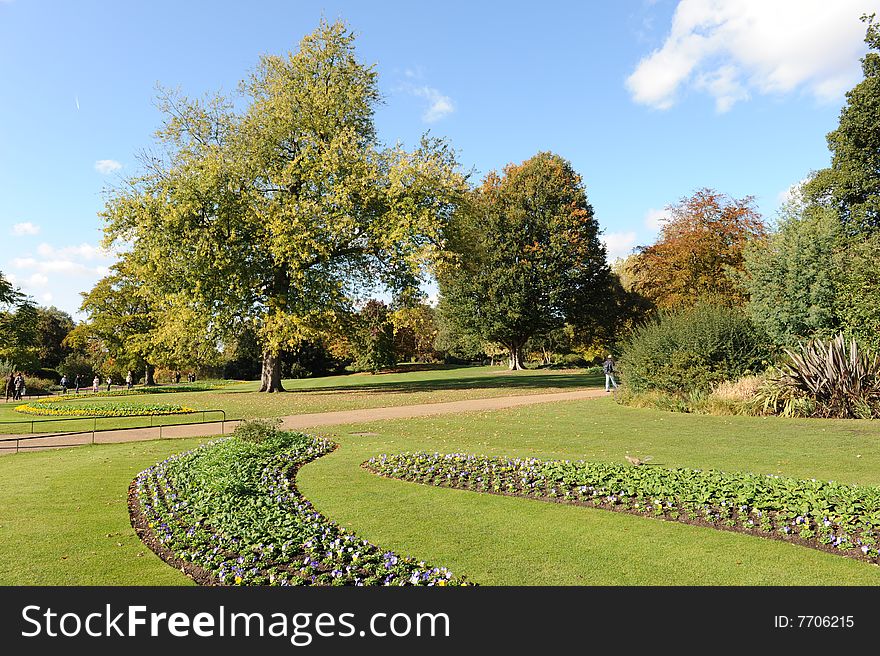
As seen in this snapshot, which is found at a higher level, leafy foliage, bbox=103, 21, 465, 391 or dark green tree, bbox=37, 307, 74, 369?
leafy foliage, bbox=103, 21, 465, 391

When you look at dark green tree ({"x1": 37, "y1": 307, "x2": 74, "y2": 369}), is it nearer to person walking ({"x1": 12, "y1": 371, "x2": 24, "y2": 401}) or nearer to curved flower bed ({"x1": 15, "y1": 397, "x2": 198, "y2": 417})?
person walking ({"x1": 12, "y1": 371, "x2": 24, "y2": 401})

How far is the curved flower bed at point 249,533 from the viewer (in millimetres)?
5051

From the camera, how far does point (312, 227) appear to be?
85.9 feet

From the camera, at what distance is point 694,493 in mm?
7293

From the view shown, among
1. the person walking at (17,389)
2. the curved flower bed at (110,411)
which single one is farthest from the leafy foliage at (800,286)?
the person walking at (17,389)

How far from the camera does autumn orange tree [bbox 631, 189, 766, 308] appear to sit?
37.1m

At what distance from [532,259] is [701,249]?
37.4 feet

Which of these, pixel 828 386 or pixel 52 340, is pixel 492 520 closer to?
pixel 828 386

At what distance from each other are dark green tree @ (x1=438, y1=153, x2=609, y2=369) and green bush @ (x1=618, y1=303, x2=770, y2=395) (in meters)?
20.2

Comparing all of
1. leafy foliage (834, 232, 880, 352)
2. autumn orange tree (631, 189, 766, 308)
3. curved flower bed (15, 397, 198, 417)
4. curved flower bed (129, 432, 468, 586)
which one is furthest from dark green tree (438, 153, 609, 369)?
curved flower bed (129, 432, 468, 586)

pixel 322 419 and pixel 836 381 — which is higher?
pixel 836 381

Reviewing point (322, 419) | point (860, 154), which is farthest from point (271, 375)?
point (860, 154)

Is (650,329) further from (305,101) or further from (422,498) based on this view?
(305,101)

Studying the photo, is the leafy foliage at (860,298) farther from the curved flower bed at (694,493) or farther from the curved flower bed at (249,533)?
the curved flower bed at (249,533)
